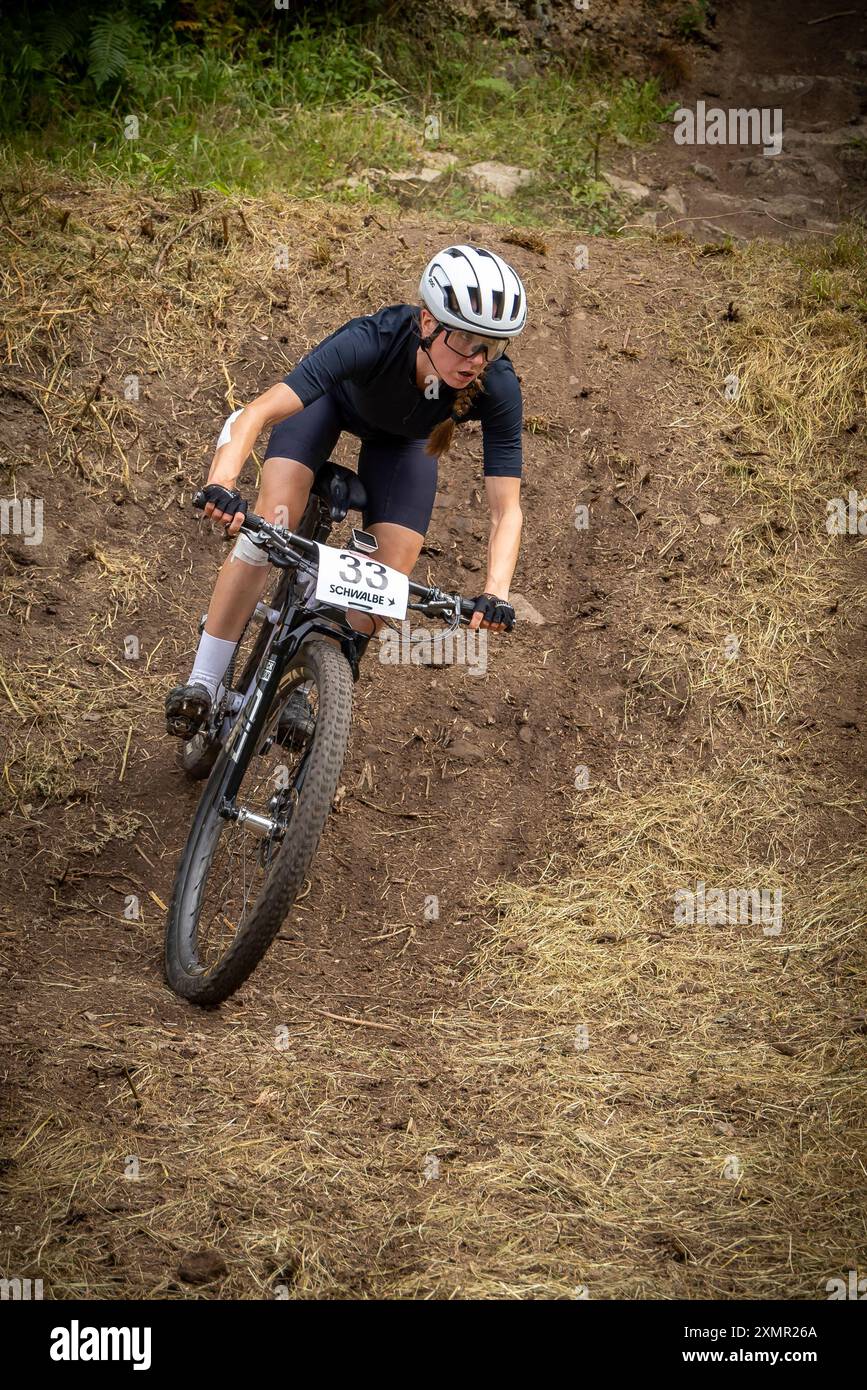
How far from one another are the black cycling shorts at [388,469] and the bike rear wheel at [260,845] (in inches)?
31.4

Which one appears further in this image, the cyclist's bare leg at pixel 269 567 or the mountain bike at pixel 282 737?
the cyclist's bare leg at pixel 269 567

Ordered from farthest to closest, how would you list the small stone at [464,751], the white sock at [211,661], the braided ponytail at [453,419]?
the small stone at [464,751], the white sock at [211,661], the braided ponytail at [453,419]

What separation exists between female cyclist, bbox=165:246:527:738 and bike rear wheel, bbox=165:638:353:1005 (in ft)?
1.17

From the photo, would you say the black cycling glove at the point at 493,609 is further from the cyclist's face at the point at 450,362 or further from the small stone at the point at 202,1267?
the small stone at the point at 202,1267

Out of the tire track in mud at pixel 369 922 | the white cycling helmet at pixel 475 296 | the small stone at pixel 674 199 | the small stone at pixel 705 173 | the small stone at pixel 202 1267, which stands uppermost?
the small stone at pixel 705 173

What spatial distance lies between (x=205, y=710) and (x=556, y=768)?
180cm

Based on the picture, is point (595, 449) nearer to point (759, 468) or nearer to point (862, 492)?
point (759, 468)

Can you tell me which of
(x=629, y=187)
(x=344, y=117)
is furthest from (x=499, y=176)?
(x=344, y=117)

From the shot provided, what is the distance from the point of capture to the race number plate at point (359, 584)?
3641mm

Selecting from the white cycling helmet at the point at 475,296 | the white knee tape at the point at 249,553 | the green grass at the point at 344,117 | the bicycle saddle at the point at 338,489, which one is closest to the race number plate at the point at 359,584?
the bicycle saddle at the point at 338,489

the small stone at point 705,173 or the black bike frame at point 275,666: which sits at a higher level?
the small stone at point 705,173

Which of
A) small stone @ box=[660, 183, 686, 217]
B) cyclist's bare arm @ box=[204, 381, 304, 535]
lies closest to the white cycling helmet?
cyclist's bare arm @ box=[204, 381, 304, 535]

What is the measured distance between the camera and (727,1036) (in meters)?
4.11

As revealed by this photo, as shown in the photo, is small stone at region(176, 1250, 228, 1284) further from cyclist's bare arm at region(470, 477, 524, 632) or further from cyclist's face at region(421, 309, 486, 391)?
cyclist's face at region(421, 309, 486, 391)
